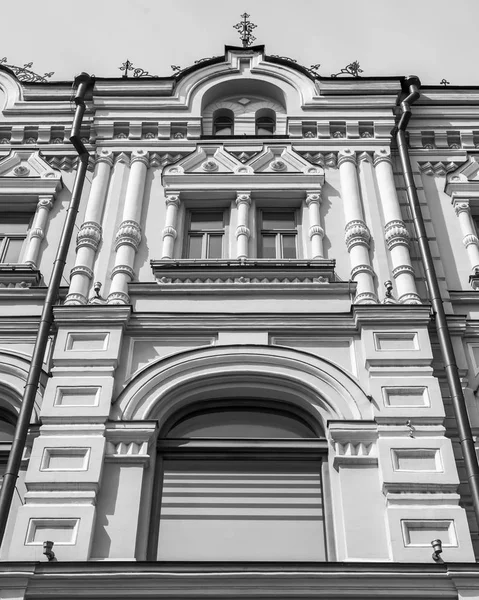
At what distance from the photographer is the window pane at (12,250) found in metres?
14.6

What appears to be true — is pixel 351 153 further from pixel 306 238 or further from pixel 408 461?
pixel 408 461

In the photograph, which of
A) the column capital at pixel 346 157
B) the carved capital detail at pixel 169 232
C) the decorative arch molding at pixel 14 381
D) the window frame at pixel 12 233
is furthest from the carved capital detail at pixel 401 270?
the window frame at pixel 12 233

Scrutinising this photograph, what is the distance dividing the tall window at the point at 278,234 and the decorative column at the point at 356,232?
34.8 inches

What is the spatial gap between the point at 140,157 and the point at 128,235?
227 centimetres

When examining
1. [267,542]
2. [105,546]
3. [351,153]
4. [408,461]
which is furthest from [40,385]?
[351,153]

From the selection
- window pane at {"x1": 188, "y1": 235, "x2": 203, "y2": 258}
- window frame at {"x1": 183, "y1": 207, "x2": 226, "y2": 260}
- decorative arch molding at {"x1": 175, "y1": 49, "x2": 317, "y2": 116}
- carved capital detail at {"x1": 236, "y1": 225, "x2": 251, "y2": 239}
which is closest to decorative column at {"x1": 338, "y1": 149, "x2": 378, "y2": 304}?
carved capital detail at {"x1": 236, "y1": 225, "x2": 251, "y2": 239}

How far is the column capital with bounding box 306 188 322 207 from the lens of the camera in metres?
14.9

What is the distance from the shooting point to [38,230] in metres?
14.6

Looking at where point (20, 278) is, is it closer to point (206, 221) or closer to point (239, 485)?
point (206, 221)

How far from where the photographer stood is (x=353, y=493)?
1035 cm

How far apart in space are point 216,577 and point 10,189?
28.2 feet

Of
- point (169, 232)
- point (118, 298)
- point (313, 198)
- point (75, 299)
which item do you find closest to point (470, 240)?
point (313, 198)

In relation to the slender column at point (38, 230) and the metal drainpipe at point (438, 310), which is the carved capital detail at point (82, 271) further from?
the metal drainpipe at point (438, 310)

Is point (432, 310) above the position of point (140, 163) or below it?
below
